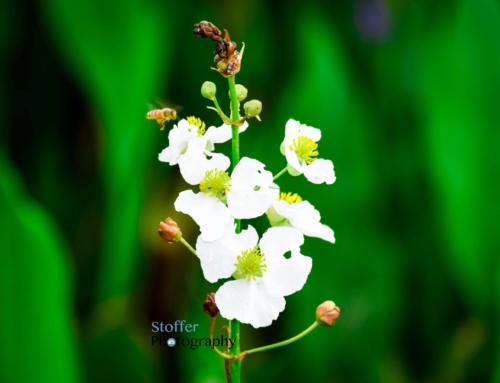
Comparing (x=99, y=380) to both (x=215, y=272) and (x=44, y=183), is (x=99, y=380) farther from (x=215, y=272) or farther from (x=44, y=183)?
(x=215, y=272)

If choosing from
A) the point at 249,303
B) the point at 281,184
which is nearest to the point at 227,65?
the point at 249,303

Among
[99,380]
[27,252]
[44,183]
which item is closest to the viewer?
[27,252]

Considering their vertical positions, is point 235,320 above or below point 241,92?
below

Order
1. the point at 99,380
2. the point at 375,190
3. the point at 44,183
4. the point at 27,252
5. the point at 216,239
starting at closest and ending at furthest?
1. the point at 216,239
2. the point at 27,252
3. the point at 99,380
4. the point at 375,190
5. the point at 44,183

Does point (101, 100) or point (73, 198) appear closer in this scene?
point (101, 100)

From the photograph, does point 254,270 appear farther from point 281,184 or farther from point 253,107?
point 281,184

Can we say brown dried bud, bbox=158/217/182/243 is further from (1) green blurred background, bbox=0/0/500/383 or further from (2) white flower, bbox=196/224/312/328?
(1) green blurred background, bbox=0/0/500/383

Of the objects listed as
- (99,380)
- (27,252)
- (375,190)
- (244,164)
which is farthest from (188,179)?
(375,190)

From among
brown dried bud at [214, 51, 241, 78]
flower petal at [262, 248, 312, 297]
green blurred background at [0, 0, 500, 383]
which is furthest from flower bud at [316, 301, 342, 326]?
green blurred background at [0, 0, 500, 383]
